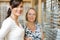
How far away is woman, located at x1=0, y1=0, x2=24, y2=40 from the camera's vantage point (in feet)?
4.11

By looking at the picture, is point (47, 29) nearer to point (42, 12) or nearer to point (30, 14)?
point (42, 12)

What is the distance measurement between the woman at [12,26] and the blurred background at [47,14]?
112 cm

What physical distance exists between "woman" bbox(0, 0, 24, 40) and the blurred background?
1119mm

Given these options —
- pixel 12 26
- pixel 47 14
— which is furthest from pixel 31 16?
pixel 47 14

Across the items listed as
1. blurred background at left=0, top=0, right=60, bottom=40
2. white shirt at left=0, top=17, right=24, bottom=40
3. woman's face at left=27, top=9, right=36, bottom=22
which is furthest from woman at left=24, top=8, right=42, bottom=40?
blurred background at left=0, top=0, right=60, bottom=40

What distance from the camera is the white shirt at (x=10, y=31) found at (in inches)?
49.2

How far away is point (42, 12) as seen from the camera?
101 inches

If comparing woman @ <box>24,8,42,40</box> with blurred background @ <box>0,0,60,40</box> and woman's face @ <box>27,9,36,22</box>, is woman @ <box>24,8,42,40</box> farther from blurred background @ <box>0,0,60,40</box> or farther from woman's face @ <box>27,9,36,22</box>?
blurred background @ <box>0,0,60,40</box>

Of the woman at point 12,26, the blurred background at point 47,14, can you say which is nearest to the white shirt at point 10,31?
the woman at point 12,26

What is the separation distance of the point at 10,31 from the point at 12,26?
4cm

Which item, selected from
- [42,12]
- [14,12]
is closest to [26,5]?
[42,12]

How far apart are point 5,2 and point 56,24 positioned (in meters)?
0.84

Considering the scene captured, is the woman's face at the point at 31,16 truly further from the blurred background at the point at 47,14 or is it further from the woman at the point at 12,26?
the blurred background at the point at 47,14

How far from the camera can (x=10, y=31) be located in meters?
1.30
